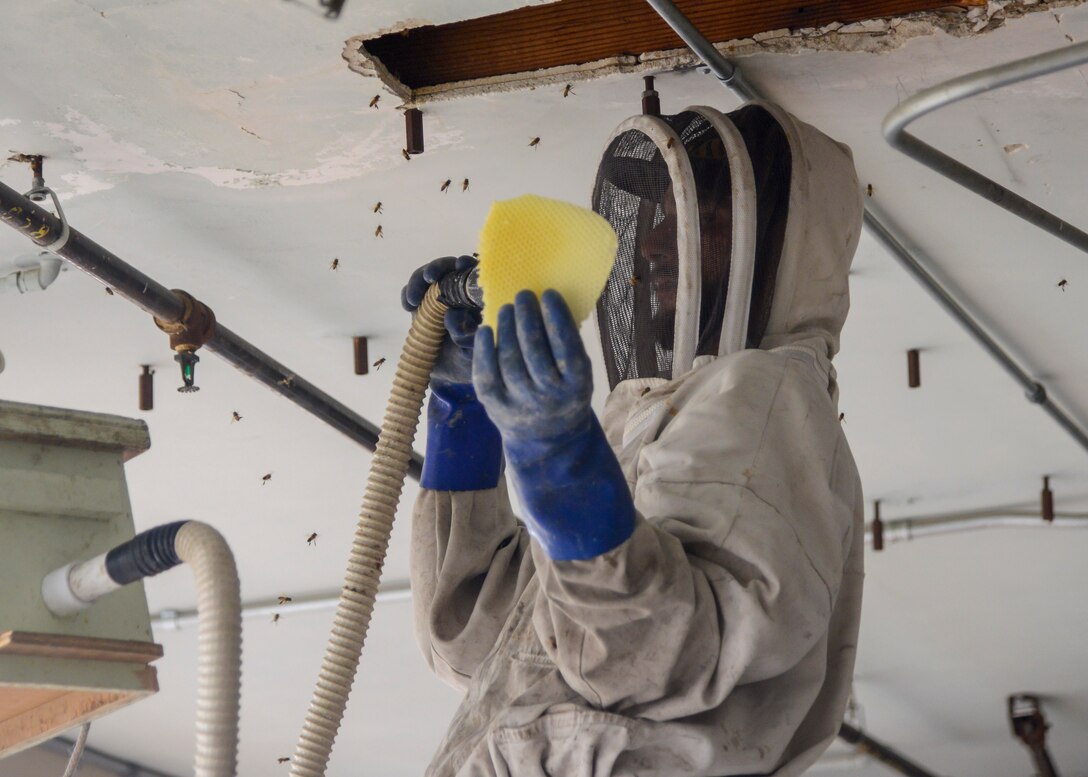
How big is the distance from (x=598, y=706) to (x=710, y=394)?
0.50 metres

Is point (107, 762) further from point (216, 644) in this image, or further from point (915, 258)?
point (216, 644)

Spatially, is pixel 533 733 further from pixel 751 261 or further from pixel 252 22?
pixel 252 22

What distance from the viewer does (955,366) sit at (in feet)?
14.3

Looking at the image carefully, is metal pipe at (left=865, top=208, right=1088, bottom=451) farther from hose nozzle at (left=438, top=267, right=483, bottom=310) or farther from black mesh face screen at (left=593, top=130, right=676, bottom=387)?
hose nozzle at (left=438, top=267, right=483, bottom=310)

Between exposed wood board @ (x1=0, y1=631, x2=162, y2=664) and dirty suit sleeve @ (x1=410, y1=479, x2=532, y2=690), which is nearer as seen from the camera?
exposed wood board @ (x1=0, y1=631, x2=162, y2=664)

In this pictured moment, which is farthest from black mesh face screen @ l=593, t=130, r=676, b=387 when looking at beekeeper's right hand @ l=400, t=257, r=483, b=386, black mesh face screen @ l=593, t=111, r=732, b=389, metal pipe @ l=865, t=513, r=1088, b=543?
metal pipe @ l=865, t=513, r=1088, b=543

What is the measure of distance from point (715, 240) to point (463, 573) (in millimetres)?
716

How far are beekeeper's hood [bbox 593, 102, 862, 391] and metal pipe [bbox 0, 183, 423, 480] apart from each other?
1365mm

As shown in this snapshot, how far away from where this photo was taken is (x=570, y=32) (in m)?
3.07

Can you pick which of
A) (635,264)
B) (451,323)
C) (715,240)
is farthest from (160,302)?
(715,240)

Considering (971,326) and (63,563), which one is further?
(971,326)

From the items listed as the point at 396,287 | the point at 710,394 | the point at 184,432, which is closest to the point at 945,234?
the point at 396,287

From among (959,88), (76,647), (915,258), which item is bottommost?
(76,647)

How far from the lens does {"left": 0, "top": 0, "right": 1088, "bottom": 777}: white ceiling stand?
122 inches
